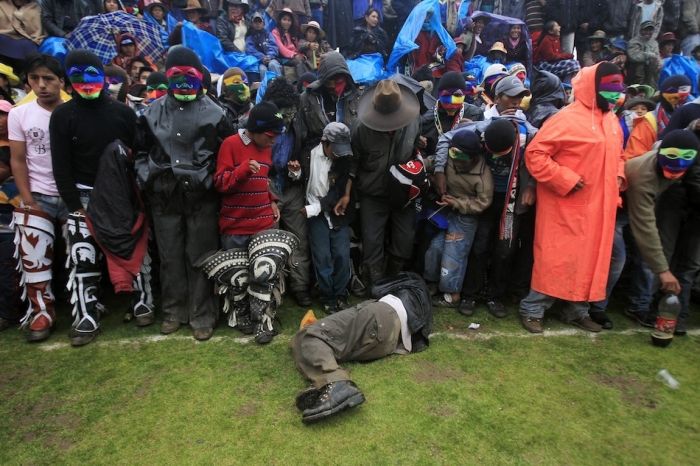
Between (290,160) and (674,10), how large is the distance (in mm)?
9291

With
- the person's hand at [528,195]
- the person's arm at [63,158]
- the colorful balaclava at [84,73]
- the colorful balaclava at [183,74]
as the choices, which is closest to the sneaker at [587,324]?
the person's hand at [528,195]

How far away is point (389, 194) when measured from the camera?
4.32m

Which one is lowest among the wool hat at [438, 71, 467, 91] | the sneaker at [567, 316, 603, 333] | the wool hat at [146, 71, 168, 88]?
the sneaker at [567, 316, 603, 333]

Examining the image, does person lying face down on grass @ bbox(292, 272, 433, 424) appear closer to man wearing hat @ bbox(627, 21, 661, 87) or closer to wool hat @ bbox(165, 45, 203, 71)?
wool hat @ bbox(165, 45, 203, 71)

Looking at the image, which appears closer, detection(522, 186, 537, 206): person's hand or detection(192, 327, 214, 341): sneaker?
detection(192, 327, 214, 341): sneaker

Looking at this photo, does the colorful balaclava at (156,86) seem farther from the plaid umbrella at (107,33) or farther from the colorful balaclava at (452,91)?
the colorful balaclava at (452,91)

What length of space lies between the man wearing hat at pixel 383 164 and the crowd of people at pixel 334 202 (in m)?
0.02

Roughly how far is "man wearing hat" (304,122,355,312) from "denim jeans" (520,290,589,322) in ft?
5.78

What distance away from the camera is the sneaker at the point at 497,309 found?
4414 mm

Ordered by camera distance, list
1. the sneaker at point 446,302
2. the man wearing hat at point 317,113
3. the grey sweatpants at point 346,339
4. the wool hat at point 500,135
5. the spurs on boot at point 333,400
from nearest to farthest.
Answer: the spurs on boot at point 333,400, the grey sweatpants at point 346,339, the wool hat at point 500,135, the man wearing hat at point 317,113, the sneaker at point 446,302

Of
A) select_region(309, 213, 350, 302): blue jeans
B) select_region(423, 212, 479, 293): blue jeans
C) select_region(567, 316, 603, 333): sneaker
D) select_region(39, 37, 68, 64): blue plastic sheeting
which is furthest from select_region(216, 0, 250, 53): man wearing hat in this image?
select_region(567, 316, 603, 333): sneaker

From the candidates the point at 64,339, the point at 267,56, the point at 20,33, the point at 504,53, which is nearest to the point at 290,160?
the point at 64,339

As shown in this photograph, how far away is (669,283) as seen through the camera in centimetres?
383

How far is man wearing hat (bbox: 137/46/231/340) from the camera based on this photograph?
359cm
